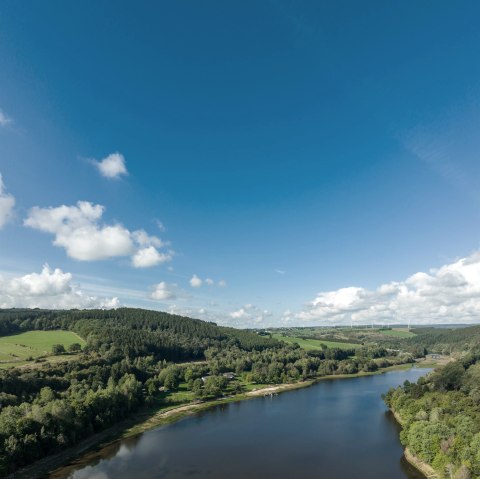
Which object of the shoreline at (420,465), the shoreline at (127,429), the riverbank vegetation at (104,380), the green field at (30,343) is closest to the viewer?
the shoreline at (420,465)

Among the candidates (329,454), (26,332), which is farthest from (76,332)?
(329,454)

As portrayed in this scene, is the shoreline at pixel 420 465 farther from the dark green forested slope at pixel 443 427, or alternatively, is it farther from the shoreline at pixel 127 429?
the shoreline at pixel 127 429

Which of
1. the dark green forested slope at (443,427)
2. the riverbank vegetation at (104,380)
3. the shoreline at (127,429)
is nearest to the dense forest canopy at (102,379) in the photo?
the riverbank vegetation at (104,380)

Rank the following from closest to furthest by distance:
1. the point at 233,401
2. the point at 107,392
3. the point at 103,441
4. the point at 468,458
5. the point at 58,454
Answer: the point at 468,458
the point at 58,454
the point at 103,441
the point at 107,392
the point at 233,401

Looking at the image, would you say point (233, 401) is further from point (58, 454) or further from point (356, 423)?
point (58, 454)

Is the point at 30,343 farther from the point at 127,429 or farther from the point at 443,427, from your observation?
the point at 443,427

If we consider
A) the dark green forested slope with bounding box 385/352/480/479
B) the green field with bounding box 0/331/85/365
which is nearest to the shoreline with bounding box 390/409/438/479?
the dark green forested slope with bounding box 385/352/480/479
